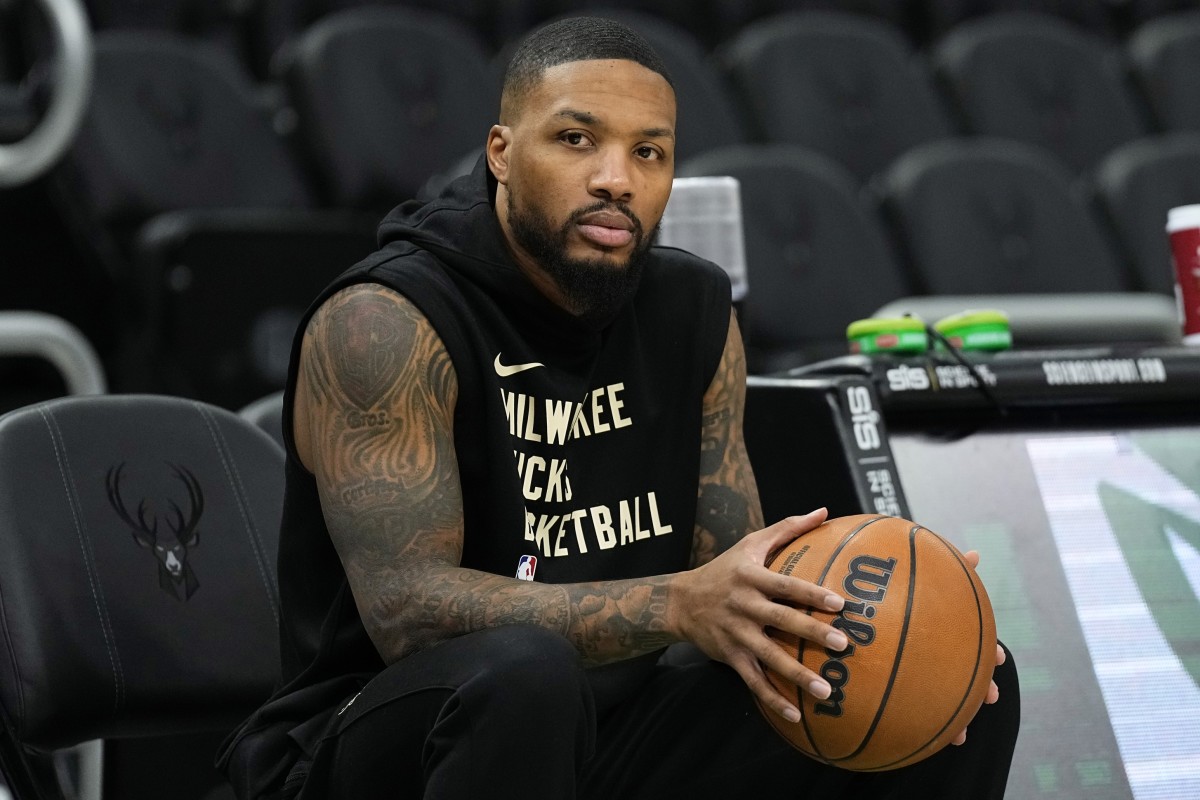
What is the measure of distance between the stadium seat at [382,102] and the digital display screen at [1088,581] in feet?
7.26

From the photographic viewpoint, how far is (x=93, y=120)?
161 inches

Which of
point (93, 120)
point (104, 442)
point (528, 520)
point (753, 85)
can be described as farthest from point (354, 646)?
point (753, 85)

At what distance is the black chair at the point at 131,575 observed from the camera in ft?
6.88

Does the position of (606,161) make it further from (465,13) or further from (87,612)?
(465,13)

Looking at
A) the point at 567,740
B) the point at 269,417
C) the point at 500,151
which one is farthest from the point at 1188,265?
the point at 567,740

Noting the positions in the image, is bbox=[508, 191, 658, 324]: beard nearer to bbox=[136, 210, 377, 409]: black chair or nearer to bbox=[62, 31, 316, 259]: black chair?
bbox=[136, 210, 377, 409]: black chair

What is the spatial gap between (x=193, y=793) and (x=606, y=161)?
1261 millimetres

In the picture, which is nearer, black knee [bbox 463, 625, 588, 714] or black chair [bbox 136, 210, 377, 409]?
black knee [bbox 463, 625, 588, 714]

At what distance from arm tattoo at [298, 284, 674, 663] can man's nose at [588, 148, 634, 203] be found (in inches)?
11.6

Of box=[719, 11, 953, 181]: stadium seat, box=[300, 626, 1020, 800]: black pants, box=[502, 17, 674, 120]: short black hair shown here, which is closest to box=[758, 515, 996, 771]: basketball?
box=[300, 626, 1020, 800]: black pants

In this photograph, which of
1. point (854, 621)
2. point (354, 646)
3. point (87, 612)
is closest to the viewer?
point (854, 621)

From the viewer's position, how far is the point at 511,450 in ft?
6.53

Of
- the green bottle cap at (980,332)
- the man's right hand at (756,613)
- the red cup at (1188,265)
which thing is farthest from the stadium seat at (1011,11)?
the man's right hand at (756,613)

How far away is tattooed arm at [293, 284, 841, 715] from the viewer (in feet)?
5.60
